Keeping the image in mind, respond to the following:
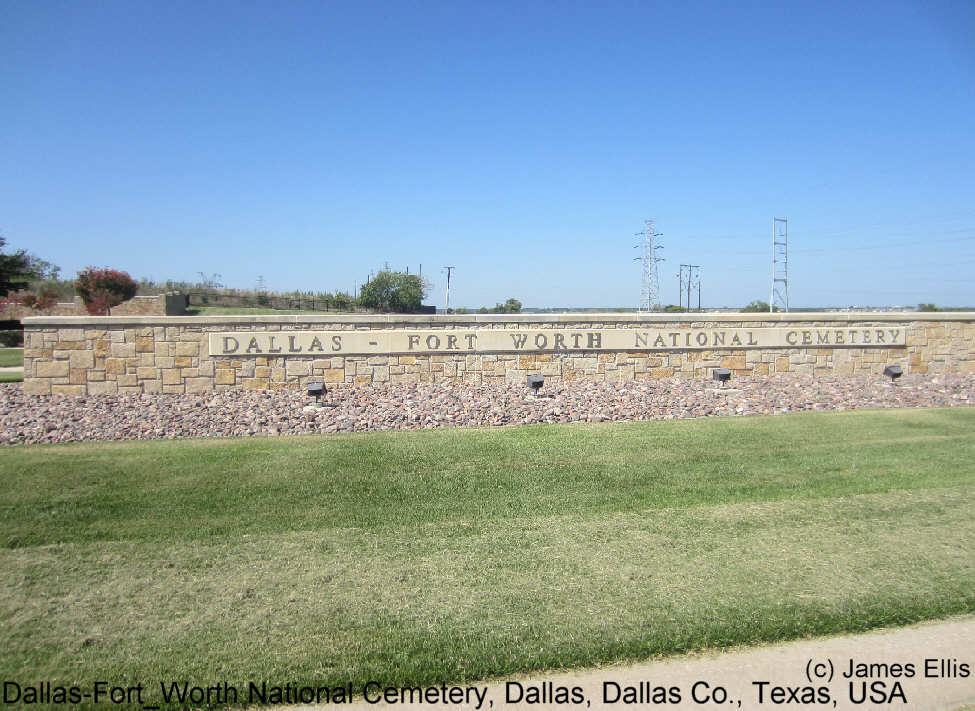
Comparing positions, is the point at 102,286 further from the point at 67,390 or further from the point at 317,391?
the point at 317,391

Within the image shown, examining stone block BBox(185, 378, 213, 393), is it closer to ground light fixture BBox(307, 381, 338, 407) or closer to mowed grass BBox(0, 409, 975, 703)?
ground light fixture BBox(307, 381, 338, 407)

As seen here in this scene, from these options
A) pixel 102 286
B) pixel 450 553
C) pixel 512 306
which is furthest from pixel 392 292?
pixel 450 553

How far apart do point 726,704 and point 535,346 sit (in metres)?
9.75

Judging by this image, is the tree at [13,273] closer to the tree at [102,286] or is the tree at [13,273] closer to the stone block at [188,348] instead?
the tree at [102,286]

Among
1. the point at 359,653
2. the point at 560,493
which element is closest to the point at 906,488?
the point at 560,493

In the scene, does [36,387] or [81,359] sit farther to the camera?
[81,359]

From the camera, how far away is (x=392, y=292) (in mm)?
35594

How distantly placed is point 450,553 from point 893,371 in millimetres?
12011

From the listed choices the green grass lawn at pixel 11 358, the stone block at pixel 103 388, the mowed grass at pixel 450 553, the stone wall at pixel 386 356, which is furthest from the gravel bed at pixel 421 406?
the green grass lawn at pixel 11 358

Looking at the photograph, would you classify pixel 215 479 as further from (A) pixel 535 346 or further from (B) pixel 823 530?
(A) pixel 535 346

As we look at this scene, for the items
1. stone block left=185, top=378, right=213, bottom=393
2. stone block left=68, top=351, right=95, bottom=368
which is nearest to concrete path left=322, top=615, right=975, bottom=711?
stone block left=185, top=378, right=213, bottom=393

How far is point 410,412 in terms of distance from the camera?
1005cm

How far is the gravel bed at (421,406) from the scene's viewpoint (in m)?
9.23

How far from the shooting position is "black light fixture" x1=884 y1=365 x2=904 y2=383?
13.5m
